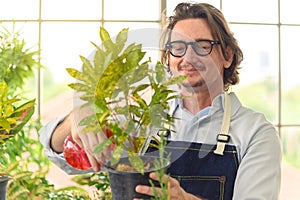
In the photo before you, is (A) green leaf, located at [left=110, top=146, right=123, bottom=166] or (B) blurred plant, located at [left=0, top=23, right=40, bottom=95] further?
(B) blurred plant, located at [left=0, top=23, right=40, bottom=95]

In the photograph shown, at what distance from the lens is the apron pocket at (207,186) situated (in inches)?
70.9

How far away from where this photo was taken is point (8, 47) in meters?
2.78

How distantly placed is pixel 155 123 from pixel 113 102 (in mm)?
94

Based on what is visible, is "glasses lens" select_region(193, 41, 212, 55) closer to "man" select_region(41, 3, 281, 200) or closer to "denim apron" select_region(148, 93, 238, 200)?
"man" select_region(41, 3, 281, 200)

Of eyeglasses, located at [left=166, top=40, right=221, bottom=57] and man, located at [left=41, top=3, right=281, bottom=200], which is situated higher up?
eyeglasses, located at [left=166, top=40, right=221, bottom=57]

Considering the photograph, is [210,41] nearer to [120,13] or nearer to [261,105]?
[120,13]

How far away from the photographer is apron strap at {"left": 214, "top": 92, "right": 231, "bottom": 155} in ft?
5.89

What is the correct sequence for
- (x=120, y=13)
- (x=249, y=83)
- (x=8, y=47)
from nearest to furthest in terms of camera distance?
1. (x=8, y=47)
2. (x=120, y=13)
3. (x=249, y=83)

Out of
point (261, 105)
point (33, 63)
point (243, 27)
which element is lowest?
point (261, 105)

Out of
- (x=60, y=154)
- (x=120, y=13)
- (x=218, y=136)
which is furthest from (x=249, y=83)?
(x=60, y=154)

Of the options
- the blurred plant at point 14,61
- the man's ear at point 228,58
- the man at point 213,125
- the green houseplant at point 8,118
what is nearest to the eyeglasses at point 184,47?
the man at point 213,125

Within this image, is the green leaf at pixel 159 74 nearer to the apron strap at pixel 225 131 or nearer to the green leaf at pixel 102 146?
the green leaf at pixel 102 146

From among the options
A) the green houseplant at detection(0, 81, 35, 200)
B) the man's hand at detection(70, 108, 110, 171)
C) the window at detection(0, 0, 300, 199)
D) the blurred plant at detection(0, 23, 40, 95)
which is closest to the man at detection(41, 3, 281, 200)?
the green houseplant at detection(0, 81, 35, 200)

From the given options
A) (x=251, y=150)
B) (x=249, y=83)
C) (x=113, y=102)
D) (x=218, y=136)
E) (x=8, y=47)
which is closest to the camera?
(x=113, y=102)
